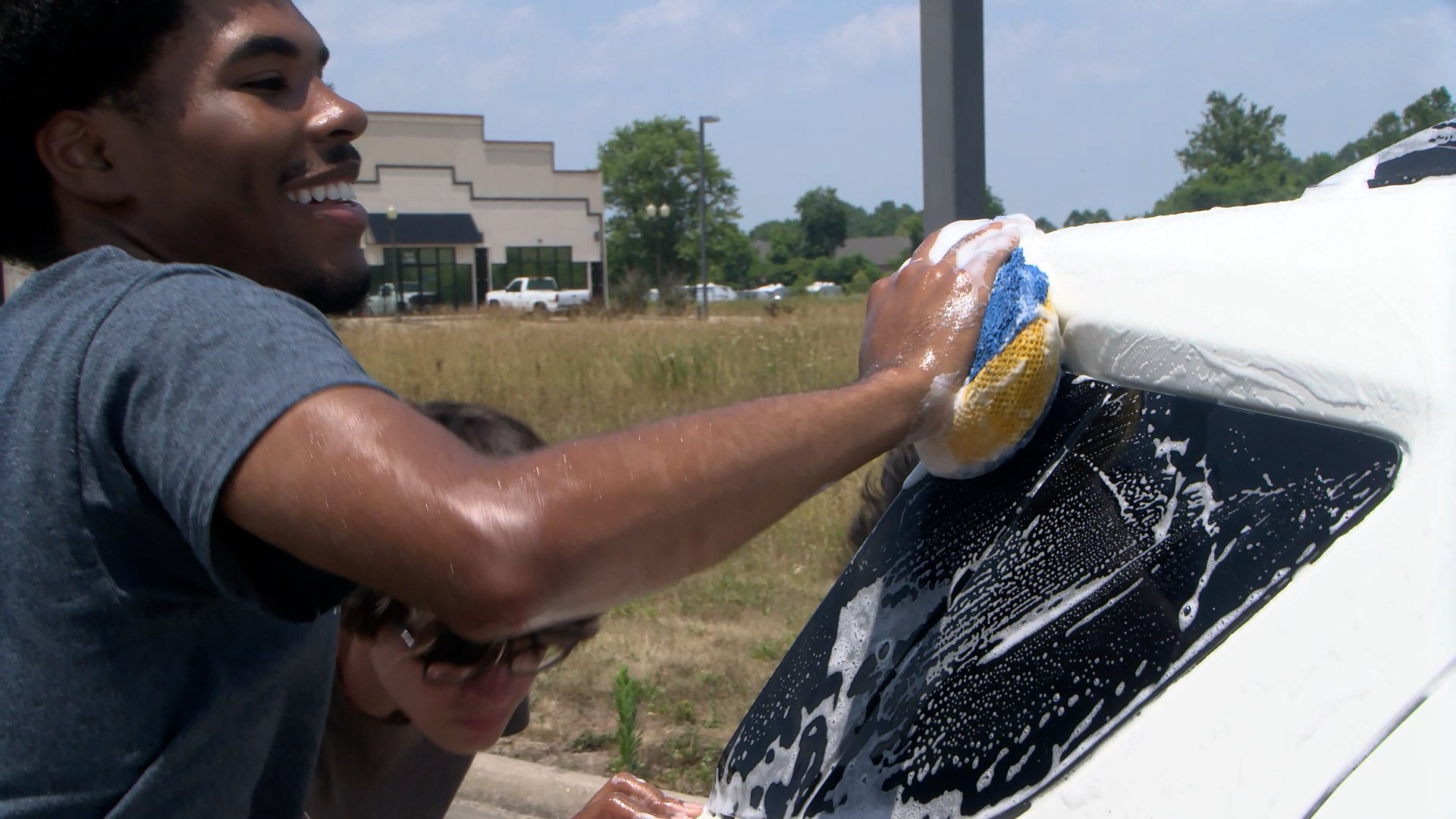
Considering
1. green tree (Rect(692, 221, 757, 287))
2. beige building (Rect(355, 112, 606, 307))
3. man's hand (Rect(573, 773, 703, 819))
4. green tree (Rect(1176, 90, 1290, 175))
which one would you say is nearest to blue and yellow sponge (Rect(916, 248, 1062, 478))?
man's hand (Rect(573, 773, 703, 819))

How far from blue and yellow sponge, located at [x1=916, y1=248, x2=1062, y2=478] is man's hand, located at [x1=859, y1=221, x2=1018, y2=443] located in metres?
0.01

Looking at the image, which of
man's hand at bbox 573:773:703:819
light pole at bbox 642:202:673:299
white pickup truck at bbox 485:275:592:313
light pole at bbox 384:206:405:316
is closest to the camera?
man's hand at bbox 573:773:703:819

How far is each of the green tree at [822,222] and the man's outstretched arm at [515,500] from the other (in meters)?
81.9

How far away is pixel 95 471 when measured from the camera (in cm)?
115

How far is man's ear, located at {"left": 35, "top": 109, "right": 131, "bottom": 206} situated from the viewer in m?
1.36

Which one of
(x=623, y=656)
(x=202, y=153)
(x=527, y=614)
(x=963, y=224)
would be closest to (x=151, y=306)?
(x=202, y=153)

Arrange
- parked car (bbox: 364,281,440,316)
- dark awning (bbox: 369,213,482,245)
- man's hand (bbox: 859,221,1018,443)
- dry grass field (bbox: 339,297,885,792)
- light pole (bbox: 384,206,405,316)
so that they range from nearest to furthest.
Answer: man's hand (bbox: 859,221,1018,443)
dry grass field (bbox: 339,297,885,792)
light pole (bbox: 384,206,405,316)
parked car (bbox: 364,281,440,316)
dark awning (bbox: 369,213,482,245)

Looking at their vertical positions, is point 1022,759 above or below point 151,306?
below

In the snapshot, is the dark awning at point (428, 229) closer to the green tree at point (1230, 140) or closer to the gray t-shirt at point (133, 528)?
the green tree at point (1230, 140)

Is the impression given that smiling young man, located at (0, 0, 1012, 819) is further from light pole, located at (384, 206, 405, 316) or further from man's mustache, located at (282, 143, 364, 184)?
light pole, located at (384, 206, 405, 316)

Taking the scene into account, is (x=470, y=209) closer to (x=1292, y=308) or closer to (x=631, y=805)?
(x=631, y=805)

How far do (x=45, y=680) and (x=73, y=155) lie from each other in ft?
1.81

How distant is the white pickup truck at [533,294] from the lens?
45812mm

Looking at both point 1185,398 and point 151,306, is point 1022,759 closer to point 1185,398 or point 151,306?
point 1185,398
